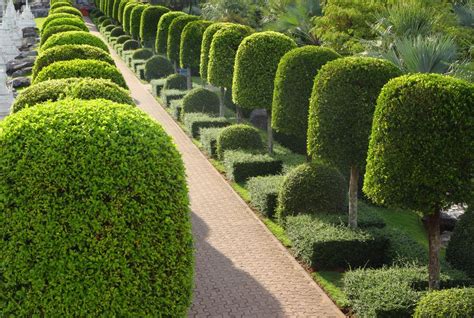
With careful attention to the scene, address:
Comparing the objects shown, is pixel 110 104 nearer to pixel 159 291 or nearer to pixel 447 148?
pixel 159 291

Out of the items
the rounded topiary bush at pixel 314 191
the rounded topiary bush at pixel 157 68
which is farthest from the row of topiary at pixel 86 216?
the rounded topiary bush at pixel 157 68

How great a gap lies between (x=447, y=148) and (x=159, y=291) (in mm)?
6077

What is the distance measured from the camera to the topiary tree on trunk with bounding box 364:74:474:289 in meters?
12.1

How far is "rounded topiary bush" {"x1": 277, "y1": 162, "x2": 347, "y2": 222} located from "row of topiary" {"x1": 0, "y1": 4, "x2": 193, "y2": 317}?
29.0 feet

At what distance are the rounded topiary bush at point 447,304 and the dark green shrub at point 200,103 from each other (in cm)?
2020

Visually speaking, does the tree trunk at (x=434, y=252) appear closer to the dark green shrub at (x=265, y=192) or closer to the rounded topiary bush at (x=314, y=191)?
the rounded topiary bush at (x=314, y=191)

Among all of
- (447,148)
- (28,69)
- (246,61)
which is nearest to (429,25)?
(246,61)

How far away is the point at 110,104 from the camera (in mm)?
8883

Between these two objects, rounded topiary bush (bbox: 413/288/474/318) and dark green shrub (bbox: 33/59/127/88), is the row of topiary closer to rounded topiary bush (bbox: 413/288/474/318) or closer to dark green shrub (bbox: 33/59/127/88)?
rounded topiary bush (bbox: 413/288/474/318)

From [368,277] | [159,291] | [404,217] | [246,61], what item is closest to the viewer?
[159,291]

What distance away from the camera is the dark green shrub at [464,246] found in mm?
14000

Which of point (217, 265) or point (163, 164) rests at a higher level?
point (163, 164)

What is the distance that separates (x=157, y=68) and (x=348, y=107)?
28.4m

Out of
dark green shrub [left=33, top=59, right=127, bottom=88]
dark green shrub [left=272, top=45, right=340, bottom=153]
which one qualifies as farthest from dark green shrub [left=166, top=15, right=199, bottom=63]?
dark green shrub [left=33, top=59, right=127, bottom=88]
